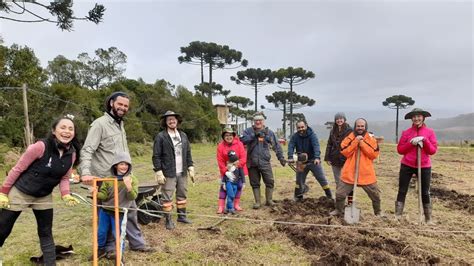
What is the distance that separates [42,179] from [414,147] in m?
4.69

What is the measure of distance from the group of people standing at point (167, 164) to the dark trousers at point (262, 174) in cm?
2

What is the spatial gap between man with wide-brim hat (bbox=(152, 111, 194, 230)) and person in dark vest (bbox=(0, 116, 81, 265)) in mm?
1517

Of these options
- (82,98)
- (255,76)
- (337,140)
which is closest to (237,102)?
(255,76)

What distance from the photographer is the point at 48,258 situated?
325cm

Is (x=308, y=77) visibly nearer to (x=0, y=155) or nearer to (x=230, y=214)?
(x=0, y=155)

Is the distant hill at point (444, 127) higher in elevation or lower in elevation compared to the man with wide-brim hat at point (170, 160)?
higher

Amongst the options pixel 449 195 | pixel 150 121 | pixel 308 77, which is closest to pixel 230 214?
pixel 449 195

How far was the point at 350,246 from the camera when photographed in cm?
385

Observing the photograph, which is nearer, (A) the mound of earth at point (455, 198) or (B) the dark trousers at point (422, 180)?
(B) the dark trousers at point (422, 180)

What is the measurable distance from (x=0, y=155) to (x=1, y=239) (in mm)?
9810

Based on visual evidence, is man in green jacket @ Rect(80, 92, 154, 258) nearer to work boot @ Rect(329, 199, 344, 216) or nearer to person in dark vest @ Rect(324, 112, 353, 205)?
work boot @ Rect(329, 199, 344, 216)

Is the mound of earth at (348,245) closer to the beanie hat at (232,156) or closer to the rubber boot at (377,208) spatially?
the rubber boot at (377,208)

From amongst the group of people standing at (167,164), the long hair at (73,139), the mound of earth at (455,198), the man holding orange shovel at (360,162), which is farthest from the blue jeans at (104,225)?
the mound of earth at (455,198)

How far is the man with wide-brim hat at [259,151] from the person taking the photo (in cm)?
600
